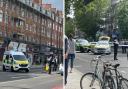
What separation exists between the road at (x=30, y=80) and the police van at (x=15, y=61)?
0.07 m

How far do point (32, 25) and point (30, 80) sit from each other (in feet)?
2.11

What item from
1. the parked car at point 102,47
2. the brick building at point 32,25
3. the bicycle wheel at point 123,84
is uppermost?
the parked car at point 102,47

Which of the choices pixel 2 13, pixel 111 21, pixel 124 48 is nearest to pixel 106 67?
pixel 2 13

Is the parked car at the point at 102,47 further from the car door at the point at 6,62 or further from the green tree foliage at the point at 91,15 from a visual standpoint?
the car door at the point at 6,62

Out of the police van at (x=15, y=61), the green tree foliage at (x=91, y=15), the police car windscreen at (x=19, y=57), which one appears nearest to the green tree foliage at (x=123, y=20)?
the green tree foliage at (x=91, y=15)

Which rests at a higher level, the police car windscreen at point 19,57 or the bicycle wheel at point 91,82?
the police car windscreen at point 19,57

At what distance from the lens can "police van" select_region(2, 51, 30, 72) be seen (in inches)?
190

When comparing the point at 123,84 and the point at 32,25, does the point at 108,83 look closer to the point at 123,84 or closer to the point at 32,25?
the point at 123,84

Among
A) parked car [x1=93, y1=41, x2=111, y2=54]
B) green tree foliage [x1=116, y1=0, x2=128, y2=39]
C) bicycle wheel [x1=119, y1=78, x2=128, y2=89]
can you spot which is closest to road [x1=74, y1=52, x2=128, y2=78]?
parked car [x1=93, y1=41, x2=111, y2=54]

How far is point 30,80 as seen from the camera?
5.13 m

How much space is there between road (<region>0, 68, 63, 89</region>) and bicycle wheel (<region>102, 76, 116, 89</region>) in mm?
3761

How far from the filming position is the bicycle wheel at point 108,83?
9000 millimetres

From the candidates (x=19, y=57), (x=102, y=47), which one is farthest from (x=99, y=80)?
(x=102, y=47)

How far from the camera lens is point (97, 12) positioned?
26.0 m
